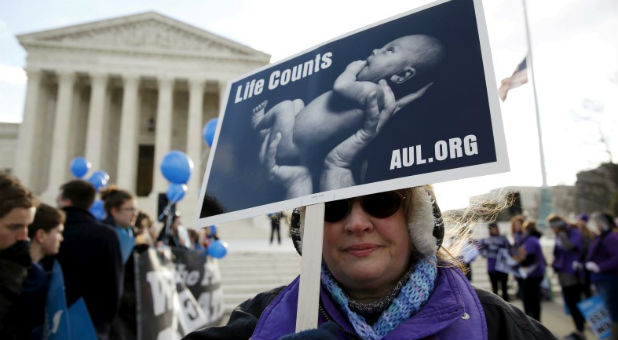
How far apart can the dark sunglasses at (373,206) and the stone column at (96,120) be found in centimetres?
3471

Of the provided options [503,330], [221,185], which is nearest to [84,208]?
[221,185]

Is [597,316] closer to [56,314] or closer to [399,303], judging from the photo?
[399,303]

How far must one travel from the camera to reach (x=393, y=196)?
156 centimetres

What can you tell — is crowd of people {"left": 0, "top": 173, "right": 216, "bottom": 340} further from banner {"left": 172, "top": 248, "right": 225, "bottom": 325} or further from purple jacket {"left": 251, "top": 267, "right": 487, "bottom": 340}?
purple jacket {"left": 251, "top": 267, "right": 487, "bottom": 340}

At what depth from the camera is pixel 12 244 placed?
2766 millimetres

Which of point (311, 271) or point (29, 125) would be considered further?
point (29, 125)

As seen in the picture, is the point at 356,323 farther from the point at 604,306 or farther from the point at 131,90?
the point at 131,90

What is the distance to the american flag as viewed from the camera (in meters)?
3.01

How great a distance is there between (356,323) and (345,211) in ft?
1.27

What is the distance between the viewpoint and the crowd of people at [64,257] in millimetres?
2760

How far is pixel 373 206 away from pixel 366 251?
163 mm

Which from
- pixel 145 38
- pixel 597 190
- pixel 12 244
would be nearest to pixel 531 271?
pixel 12 244

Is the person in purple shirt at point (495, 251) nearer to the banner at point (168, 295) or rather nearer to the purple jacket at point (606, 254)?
the purple jacket at point (606, 254)

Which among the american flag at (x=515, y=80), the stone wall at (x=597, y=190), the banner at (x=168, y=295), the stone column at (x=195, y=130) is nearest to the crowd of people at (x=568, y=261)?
the american flag at (x=515, y=80)
